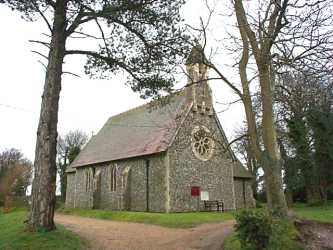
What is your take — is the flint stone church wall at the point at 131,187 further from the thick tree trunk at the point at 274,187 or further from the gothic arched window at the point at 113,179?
the thick tree trunk at the point at 274,187

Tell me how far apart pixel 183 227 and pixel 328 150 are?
1519 centimetres

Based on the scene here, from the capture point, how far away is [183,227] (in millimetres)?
17750

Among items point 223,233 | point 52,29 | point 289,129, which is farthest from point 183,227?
point 289,129

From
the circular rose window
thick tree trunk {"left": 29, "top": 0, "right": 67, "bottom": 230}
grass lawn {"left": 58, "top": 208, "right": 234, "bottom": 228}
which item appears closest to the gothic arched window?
grass lawn {"left": 58, "top": 208, "right": 234, "bottom": 228}

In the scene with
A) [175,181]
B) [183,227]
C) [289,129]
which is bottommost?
[183,227]

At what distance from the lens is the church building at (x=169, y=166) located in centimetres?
2575

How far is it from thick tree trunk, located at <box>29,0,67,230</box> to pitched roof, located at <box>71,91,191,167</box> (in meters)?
10.6

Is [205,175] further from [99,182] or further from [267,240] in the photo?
[267,240]

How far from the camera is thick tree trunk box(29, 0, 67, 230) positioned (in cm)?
1168

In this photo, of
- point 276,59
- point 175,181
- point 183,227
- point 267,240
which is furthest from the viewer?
point 175,181

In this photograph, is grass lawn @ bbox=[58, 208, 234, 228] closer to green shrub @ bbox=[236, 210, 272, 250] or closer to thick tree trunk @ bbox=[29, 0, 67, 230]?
thick tree trunk @ bbox=[29, 0, 67, 230]

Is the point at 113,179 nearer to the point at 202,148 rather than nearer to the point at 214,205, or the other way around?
the point at 202,148

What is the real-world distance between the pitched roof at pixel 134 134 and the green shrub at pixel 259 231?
14371 millimetres

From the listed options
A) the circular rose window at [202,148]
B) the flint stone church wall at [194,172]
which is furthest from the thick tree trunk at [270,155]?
the circular rose window at [202,148]
